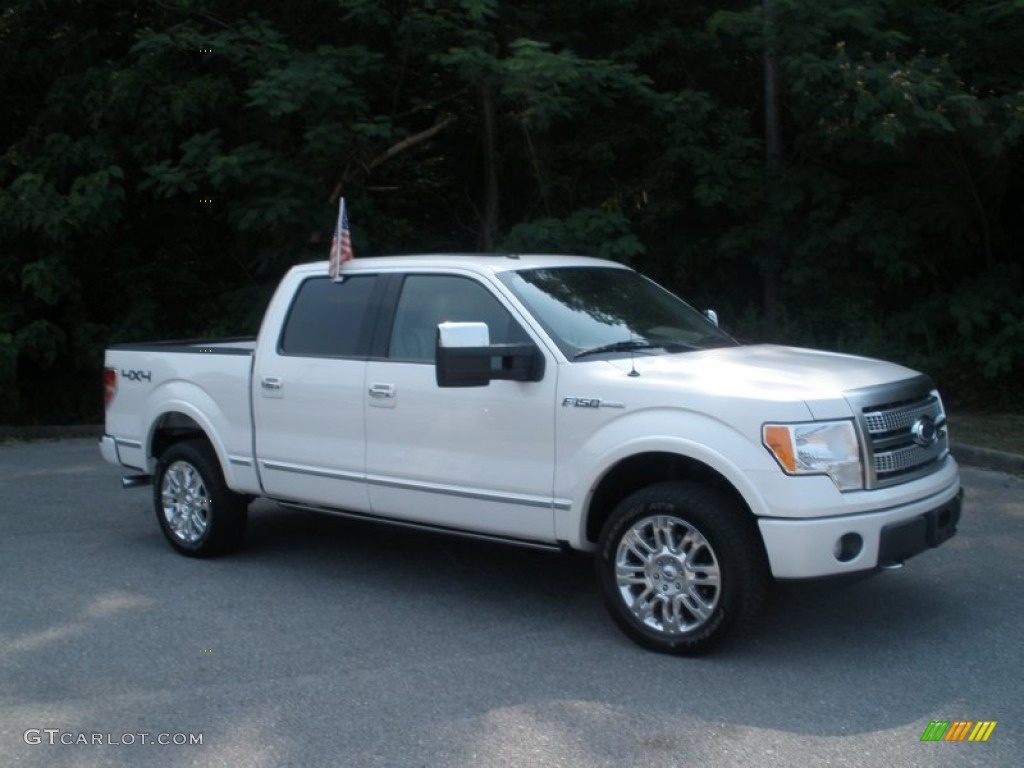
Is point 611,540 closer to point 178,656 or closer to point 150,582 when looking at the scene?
point 178,656

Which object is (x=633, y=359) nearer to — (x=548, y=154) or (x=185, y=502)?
(x=185, y=502)

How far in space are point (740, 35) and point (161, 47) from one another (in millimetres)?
6916

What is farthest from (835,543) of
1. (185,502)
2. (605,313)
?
(185,502)

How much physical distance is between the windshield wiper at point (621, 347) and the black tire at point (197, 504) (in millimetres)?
2844

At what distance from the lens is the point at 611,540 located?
19.3 ft

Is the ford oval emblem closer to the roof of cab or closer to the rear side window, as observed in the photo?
the roof of cab

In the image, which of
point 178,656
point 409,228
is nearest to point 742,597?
point 178,656

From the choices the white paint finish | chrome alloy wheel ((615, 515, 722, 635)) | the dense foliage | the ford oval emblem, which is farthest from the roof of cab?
the dense foliage

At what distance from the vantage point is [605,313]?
266 inches

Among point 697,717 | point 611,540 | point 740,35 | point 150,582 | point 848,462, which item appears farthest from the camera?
point 740,35

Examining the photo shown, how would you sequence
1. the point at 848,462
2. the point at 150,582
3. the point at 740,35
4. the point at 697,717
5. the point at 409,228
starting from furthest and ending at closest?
1. the point at 409,228
2. the point at 740,35
3. the point at 150,582
4. the point at 848,462
5. the point at 697,717

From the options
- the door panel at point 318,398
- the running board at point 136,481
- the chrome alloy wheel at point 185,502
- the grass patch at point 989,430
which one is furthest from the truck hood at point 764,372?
the grass patch at point 989,430

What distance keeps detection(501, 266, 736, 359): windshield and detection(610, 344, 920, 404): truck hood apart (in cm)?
20

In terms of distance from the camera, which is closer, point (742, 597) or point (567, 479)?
point (742, 597)
